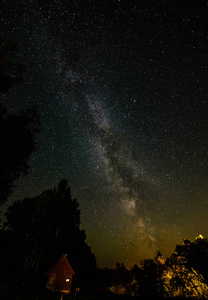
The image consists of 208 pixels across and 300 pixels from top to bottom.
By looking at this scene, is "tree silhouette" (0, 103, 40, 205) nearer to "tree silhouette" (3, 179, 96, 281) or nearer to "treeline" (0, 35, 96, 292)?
"treeline" (0, 35, 96, 292)


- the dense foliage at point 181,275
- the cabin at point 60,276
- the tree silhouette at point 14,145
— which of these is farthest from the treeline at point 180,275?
the tree silhouette at point 14,145

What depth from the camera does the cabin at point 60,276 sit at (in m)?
27.1

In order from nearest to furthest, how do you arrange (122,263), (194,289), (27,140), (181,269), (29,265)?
1. (27,140)
2. (194,289)
3. (181,269)
4. (29,265)
5. (122,263)

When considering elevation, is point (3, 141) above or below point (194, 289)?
above

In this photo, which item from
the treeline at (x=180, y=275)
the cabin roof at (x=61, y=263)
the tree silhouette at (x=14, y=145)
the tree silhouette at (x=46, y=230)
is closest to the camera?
the tree silhouette at (x=14, y=145)

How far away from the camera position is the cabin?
89.0 feet

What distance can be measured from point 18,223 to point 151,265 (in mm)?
30177

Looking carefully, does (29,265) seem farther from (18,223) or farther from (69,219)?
(18,223)

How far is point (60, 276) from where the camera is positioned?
27891 millimetres

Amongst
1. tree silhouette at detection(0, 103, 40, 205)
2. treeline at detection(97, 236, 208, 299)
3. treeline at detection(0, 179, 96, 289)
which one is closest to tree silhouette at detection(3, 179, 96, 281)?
treeline at detection(0, 179, 96, 289)

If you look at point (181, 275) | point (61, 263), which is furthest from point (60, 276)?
point (181, 275)

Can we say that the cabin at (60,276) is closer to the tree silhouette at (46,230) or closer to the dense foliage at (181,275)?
the tree silhouette at (46,230)

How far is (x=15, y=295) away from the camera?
12086mm

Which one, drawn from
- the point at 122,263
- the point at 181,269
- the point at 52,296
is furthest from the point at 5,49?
the point at 122,263
